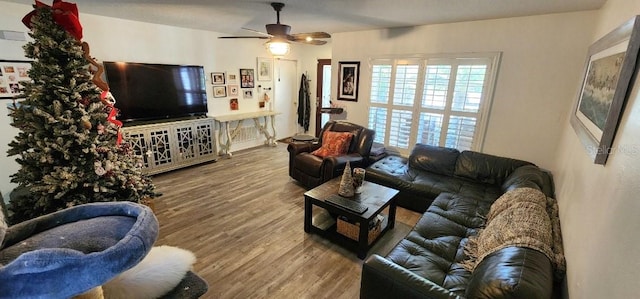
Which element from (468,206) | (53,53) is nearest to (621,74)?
(468,206)

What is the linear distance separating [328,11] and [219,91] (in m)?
2.90

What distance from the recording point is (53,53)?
188cm

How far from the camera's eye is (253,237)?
270 centimetres

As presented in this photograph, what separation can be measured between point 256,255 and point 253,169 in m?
2.29

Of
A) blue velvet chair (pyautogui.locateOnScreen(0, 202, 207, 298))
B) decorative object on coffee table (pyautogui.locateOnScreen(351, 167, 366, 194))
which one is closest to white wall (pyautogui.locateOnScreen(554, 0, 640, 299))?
blue velvet chair (pyautogui.locateOnScreen(0, 202, 207, 298))

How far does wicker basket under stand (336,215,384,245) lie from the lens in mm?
2508

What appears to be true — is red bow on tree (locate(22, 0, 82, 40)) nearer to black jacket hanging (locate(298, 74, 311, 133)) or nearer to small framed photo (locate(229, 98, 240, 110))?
small framed photo (locate(229, 98, 240, 110))

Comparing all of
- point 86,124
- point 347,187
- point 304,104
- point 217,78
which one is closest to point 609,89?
point 347,187

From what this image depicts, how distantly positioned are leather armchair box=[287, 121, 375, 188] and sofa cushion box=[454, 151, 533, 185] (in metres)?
1.21

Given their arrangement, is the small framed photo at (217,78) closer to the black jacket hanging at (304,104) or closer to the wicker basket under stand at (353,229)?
the black jacket hanging at (304,104)

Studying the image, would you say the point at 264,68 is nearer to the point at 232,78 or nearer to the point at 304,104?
the point at 232,78

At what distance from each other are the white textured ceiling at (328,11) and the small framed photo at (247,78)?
147 cm

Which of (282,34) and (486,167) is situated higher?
(282,34)

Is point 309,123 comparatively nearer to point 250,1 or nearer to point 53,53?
point 250,1
